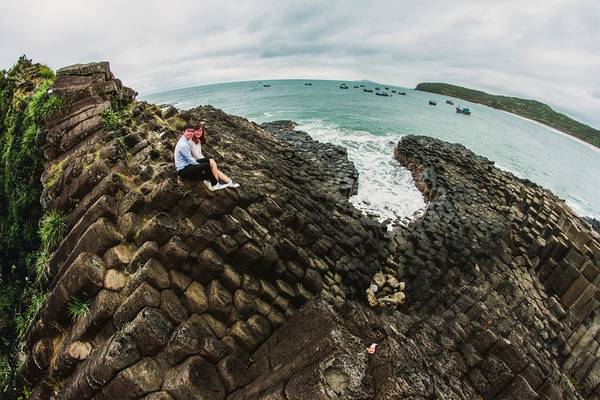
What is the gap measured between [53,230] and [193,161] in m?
5.50

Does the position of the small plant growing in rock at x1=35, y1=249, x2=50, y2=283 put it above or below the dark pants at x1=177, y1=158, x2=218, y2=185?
below

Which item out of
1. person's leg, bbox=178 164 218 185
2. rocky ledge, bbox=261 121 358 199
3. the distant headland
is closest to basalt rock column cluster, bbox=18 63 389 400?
person's leg, bbox=178 164 218 185

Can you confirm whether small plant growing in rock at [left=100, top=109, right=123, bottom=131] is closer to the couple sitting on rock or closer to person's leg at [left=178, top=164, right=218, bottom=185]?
the couple sitting on rock

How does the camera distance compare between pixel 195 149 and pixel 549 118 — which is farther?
pixel 549 118

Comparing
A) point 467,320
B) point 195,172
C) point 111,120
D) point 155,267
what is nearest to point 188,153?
point 195,172

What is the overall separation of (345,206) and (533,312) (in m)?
11.3

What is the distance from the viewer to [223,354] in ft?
26.1

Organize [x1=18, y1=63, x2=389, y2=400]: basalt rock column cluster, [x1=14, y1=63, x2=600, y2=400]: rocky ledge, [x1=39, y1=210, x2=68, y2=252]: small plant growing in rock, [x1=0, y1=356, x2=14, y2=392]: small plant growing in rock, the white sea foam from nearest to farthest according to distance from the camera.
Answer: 1. [x1=14, y1=63, x2=600, y2=400]: rocky ledge
2. [x1=18, y1=63, x2=389, y2=400]: basalt rock column cluster
3. [x1=0, y1=356, x2=14, y2=392]: small plant growing in rock
4. [x1=39, y1=210, x2=68, y2=252]: small plant growing in rock
5. the white sea foam

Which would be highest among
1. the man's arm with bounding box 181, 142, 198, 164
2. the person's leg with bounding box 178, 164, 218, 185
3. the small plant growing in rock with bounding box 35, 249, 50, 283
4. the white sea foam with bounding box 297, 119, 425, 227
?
the man's arm with bounding box 181, 142, 198, 164

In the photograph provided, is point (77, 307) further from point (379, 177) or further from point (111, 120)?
point (379, 177)

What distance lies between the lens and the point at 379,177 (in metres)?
30.6

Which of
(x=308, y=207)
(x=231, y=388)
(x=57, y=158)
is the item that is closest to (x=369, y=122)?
(x=308, y=207)

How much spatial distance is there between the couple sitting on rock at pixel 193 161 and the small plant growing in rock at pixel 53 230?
447cm

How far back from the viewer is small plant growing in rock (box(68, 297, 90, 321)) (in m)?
8.09
